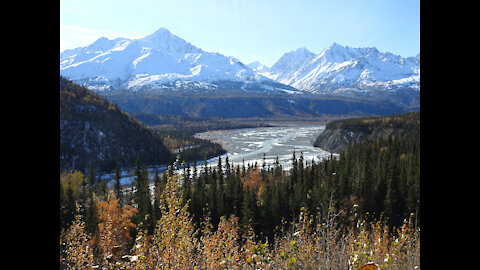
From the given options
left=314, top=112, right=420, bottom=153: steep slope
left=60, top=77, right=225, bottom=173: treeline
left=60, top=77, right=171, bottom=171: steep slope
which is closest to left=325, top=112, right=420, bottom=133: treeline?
left=314, top=112, right=420, bottom=153: steep slope

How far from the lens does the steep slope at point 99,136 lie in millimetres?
99875

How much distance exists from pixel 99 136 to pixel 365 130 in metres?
98.9

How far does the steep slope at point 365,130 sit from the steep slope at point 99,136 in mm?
63159

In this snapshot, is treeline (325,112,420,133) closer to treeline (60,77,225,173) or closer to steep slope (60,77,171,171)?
treeline (60,77,225,173)

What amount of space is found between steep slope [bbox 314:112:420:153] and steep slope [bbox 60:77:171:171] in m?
63.2

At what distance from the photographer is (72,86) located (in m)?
134

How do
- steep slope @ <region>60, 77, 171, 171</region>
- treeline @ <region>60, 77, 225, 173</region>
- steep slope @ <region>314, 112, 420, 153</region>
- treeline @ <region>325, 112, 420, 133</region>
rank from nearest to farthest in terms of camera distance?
steep slope @ <region>60, 77, 171, 171</region>, treeline @ <region>60, 77, 225, 173</region>, treeline @ <region>325, 112, 420, 133</region>, steep slope @ <region>314, 112, 420, 153</region>

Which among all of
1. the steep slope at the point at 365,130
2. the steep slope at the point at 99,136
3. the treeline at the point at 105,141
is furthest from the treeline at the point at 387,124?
the steep slope at the point at 99,136

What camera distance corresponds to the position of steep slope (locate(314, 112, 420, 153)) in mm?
104875

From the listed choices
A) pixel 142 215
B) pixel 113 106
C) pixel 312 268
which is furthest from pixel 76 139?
pixel 312 268

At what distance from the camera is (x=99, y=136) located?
4414 inches

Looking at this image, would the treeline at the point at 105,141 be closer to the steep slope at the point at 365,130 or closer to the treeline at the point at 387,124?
the steep slope at the point at 365,130

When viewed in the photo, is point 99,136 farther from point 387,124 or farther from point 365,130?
point 387,124
